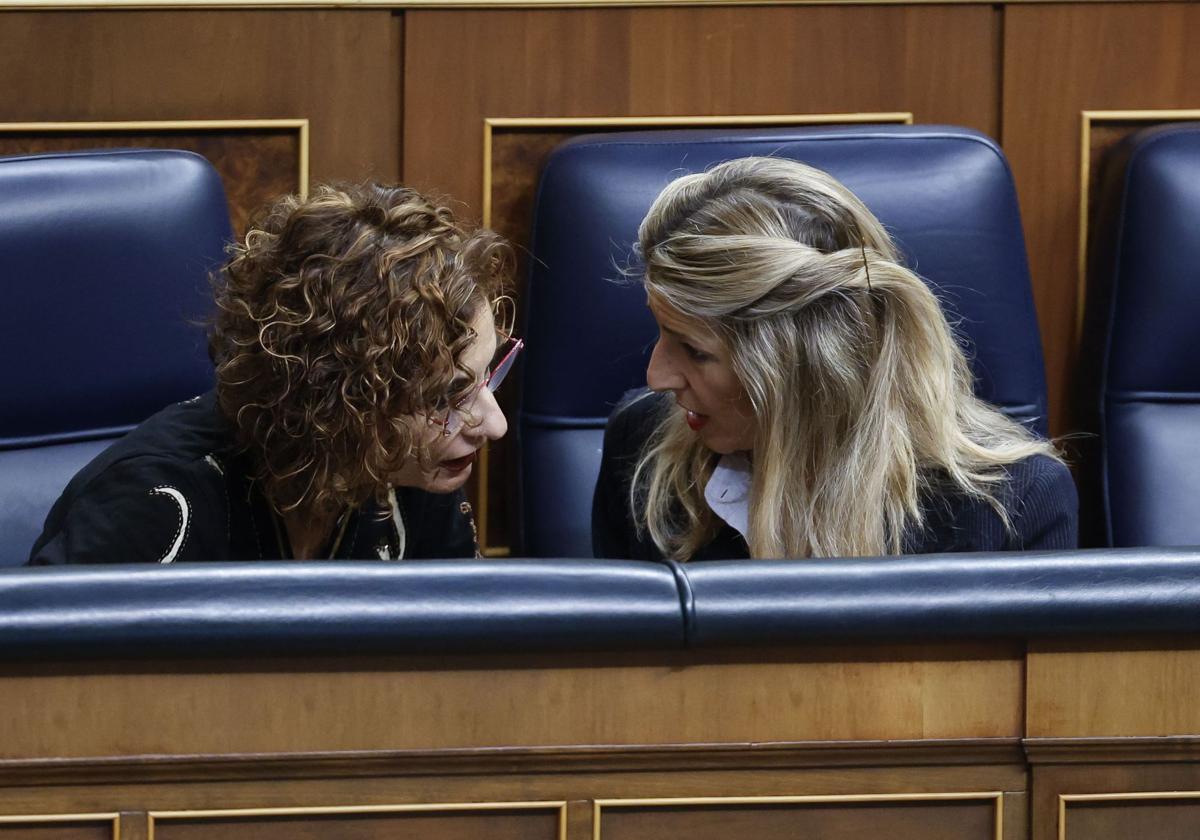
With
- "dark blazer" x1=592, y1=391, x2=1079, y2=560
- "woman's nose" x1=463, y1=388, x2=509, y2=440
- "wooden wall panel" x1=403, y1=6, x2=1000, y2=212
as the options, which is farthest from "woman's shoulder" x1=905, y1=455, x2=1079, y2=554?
"wooden wall panel" x1=403, y1=6, x2=1000, y2=212

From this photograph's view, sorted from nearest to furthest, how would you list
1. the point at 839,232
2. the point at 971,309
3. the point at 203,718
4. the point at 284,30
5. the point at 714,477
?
the point at 203,718
the point at 839,232
the point at 714,477
the point at 971,309
the point at 284,30

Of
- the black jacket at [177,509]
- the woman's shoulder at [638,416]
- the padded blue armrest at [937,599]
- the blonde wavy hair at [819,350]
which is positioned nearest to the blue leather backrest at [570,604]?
the padded blue armrest at [937,599]

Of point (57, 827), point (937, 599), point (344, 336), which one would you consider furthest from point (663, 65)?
point (57, 827)

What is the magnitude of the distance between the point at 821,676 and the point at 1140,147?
1058 millimetres

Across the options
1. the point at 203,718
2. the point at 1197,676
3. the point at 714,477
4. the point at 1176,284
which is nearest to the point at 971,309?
the point at 1176,284

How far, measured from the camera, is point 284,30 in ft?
5.31

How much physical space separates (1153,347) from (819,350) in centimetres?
50

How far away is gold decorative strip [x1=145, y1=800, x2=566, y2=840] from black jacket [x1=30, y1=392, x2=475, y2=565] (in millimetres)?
390

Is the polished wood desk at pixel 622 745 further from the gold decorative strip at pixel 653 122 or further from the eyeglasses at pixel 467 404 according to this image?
the gold decorative strip at pixel 653 122

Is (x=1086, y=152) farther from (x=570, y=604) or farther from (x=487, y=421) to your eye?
(x=570, y=604)

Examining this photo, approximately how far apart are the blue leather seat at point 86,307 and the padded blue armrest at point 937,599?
856mm

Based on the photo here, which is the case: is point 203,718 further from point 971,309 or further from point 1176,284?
point 1176,284

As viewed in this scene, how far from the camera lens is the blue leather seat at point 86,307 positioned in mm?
1358

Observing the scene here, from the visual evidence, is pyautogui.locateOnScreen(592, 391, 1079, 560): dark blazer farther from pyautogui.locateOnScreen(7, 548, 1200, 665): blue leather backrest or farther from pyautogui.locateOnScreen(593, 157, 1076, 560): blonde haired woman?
pyautogui.locateOnScreen(7, 548, 1200, 665): blue leather backrest
